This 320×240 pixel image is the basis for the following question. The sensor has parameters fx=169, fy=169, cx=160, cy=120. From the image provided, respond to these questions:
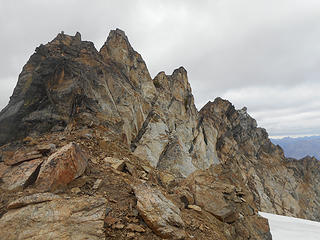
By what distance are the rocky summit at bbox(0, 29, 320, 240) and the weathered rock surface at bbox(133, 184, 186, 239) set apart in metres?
0.04

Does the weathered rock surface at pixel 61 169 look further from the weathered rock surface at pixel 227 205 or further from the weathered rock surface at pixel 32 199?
the weathered rock surface at pixel 227 205

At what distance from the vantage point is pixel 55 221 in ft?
14.5

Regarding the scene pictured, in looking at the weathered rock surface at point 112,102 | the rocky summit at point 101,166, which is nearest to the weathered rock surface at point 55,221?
the rocky summit at point 101,166

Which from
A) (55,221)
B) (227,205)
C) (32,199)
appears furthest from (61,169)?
(227,205)

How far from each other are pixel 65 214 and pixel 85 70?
643 inches

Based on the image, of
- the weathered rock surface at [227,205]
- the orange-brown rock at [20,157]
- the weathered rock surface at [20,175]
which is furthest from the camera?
the weathered rock surface at [227,205]

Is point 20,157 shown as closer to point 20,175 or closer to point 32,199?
point 20,175

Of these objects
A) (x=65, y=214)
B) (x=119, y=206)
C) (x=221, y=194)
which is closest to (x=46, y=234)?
(x=65, y=214)

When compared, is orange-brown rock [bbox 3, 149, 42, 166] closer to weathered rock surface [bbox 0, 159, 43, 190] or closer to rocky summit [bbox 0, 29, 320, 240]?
rocky summit [bbox 0, 29, 320, 240]

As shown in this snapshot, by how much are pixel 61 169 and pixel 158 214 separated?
141 inches

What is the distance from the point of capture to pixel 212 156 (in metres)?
42.9

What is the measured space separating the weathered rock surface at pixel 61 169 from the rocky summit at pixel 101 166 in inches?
1.3

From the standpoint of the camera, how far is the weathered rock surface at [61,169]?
5.57 m

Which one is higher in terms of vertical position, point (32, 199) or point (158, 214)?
point (32, 199)
